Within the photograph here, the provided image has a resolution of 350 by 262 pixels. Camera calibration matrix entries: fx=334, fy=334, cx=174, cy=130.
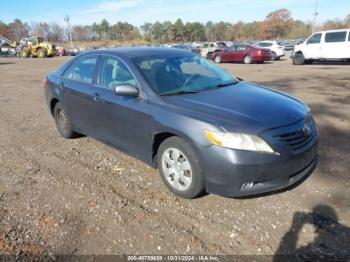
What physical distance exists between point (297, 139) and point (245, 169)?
2.26 ft

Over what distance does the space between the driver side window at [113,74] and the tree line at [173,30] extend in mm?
89823

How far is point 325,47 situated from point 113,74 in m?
18.2

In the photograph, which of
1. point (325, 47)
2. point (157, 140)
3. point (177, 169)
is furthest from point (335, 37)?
point (177, 169)

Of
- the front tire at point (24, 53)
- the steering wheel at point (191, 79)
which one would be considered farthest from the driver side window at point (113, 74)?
the front tire at point (24, 53)

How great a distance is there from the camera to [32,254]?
294 centimetres

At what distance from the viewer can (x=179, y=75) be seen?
432 centimetres

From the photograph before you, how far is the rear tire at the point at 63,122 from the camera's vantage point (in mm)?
5609

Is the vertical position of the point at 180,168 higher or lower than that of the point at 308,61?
higher

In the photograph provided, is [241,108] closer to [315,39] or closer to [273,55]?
[315,39]

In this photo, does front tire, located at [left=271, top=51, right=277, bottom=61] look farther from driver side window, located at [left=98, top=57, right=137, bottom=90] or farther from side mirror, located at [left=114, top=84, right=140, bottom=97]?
side mirror, located at [left=114, top=84, right=140, bottom=97]

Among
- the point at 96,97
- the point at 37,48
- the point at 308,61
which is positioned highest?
the point at 96,97

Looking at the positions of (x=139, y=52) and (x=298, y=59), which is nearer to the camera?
(x=139, y=52)

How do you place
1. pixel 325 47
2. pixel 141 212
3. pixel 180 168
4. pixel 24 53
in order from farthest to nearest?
pixel 24 53 < pixel 325 47 < pixel 180 168 < pixel 141 212

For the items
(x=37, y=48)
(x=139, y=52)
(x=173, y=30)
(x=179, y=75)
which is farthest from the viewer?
(x=173, y=30)
